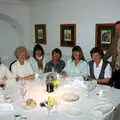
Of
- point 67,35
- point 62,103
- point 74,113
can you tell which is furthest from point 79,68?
point 67,35

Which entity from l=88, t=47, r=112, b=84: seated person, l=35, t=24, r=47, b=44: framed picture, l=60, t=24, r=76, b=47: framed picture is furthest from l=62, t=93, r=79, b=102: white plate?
l=35, t=24, r=47, b=44: framed picture

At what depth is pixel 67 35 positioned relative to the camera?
4.30 metres

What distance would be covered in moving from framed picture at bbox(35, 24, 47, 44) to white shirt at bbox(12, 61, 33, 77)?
2.01 meters

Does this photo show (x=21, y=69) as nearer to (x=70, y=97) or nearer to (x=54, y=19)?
(x=70, y=97)

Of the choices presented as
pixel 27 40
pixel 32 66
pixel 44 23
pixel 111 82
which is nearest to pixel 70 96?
pixel 111 82

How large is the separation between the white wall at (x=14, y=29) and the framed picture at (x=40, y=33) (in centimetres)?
29

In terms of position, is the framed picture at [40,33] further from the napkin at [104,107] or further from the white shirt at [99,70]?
the napkin at [104,107]

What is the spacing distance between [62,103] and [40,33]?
11.2ft

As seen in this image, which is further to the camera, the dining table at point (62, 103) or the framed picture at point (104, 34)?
the framed picture at point (104, 34)

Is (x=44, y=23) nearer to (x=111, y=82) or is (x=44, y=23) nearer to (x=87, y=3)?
(x=87, y=3)

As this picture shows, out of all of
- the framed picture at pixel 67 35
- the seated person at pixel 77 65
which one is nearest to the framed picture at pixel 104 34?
the framed picture at pixel 67 35

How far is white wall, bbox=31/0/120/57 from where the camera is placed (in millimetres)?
3644

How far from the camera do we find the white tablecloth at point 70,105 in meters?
1.41

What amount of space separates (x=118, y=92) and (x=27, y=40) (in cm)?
364
